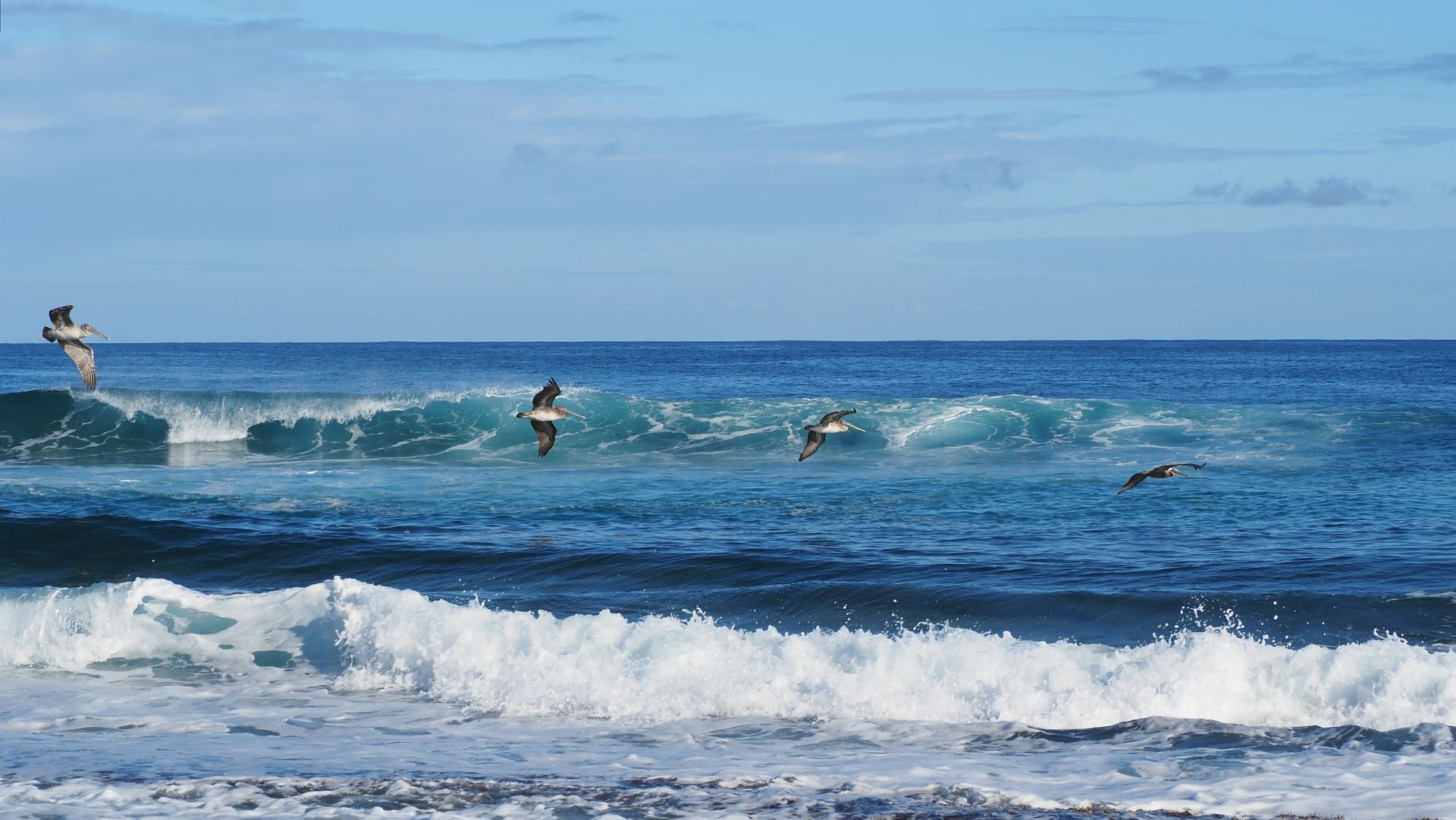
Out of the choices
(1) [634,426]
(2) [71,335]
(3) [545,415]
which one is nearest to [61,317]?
(2) [71,335]

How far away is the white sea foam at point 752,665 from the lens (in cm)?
1133

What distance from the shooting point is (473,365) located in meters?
94.2

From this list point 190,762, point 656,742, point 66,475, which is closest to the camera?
point 190,762

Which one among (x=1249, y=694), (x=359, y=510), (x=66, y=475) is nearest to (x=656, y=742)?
(x=1249, y=694)

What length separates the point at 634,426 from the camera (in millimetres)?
34406

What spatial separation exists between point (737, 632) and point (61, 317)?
730 centimetres

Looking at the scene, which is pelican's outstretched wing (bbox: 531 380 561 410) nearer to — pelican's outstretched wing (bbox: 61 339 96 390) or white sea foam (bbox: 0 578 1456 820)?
white sea foam (bbox: 0 578 1456 820)

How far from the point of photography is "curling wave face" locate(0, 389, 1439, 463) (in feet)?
104

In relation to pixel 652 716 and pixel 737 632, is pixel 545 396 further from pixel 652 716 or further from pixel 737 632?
pixel 652 716

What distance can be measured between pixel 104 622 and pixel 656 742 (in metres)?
6.91

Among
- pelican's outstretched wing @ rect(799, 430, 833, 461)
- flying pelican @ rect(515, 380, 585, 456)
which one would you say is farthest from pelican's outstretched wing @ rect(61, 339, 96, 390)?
pelican's outstretched wing @ rect(799, 430, 833, 461)

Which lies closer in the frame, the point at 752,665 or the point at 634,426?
the point at 752,665

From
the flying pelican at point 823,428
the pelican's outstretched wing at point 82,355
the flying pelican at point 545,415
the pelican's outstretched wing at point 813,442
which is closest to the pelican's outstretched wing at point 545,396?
the flying pelican at point 545,415

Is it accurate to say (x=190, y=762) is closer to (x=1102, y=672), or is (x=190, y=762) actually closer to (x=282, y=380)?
(x=1102, y=672)
